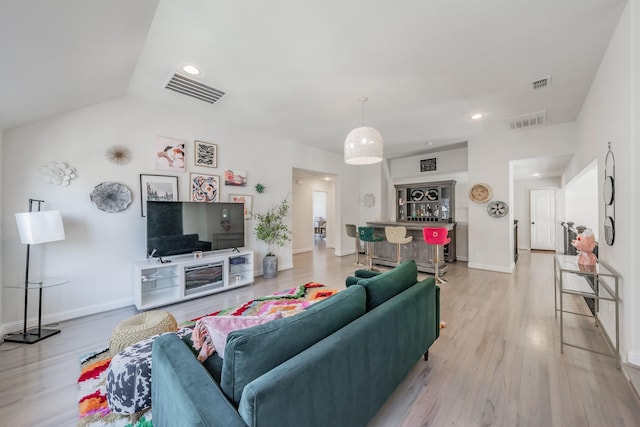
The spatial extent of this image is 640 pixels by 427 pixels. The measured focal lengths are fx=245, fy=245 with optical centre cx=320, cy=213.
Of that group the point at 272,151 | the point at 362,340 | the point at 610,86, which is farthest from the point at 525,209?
the point at 362,340

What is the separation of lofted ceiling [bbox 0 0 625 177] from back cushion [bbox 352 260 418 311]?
210 centimetres

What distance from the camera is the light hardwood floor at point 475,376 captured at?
5.12 feet

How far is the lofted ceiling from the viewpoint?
189 centimetres

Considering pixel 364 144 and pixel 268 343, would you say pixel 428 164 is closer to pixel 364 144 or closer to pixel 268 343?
pixel 364 144

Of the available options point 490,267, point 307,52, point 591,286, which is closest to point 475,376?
point 591,286

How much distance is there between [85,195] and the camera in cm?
306

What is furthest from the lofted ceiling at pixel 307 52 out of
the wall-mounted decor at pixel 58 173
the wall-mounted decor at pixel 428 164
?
the wall-mounted decor at pixel 428 164

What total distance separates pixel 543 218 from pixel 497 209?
4.06 metres

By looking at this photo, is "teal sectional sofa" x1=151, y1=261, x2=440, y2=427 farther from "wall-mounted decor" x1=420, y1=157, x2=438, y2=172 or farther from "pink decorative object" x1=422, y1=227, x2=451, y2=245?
"wall-mounted decor" x1=420, y1=157, x2=438, y2=172

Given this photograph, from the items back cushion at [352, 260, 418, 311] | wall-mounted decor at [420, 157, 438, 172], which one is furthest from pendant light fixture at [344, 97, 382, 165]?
wall-mounted decor at [420, 157, 438, 172]

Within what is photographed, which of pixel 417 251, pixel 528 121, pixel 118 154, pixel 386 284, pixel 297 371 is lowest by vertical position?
pixel 417 251

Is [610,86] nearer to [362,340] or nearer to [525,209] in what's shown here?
[362,340]

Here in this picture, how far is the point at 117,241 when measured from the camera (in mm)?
3285

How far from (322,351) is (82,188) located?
3667 mm
